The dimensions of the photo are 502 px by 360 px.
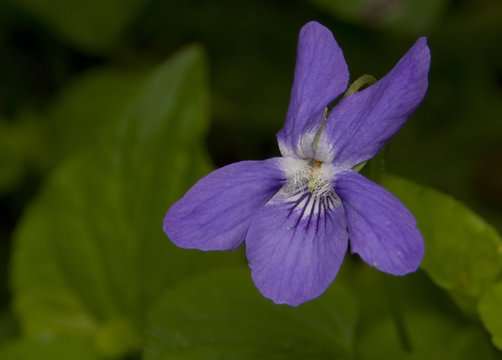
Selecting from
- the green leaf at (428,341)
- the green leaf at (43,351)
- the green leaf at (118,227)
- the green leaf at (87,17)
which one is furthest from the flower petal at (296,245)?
the green leaf at (87,17)

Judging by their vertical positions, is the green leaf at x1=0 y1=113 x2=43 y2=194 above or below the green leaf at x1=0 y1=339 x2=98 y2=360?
above

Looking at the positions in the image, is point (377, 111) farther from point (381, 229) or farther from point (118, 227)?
point (118, 227)

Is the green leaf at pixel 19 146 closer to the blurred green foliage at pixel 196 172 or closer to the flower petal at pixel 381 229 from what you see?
the blurred green foliage at pixel 196 172

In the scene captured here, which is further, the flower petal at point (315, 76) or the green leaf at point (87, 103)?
the green leaf at point (87, 103)

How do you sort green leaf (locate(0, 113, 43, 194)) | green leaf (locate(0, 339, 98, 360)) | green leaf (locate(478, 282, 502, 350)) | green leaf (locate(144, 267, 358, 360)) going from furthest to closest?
green leaf (locate(0, 113, 43, 194)) < green leaf (locate(0, 339, 98, 360)) < green leaf (locate(144, 267, 358, 360)) < green leaf (locate(478, 282, 502, 350))

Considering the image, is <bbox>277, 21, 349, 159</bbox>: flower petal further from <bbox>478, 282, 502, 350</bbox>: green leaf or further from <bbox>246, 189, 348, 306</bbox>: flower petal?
<bbox>478, 282, 502, 350</bbox>: green leaf

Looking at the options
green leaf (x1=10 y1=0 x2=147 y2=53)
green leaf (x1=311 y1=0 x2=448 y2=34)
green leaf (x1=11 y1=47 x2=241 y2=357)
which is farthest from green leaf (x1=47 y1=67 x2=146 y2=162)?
green leaf (x1=311 y1=0 x2=448 y2=34)

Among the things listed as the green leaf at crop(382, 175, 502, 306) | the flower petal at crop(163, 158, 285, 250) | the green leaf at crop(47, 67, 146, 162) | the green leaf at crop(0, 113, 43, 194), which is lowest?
the green leaf at crop(0, 113, 43, 194)

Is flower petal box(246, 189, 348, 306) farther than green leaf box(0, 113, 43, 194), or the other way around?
green leaf box(0, 113, 43, 194)

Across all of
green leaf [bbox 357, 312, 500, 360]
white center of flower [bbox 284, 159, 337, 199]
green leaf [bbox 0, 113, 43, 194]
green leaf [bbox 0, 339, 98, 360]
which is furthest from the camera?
green leaf [bbox 0, 113, 43, 194]
